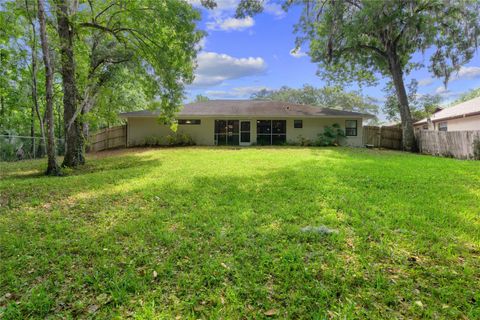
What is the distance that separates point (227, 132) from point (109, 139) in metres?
8.04

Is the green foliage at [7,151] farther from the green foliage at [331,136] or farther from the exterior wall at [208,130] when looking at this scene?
→ the green foliage at [331,136]

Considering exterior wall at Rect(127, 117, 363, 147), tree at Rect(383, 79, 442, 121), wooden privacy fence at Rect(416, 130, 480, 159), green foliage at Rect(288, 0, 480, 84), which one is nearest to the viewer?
wooden privacy fence at Rect(416, 130, 480, 159)

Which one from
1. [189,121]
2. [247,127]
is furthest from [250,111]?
[189,121]

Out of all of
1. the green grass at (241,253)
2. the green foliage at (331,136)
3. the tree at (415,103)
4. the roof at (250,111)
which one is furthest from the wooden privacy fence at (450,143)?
the tree at (415,103)

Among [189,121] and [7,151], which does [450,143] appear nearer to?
[189,121]

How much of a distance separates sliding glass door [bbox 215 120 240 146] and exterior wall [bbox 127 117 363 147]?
1.30ft

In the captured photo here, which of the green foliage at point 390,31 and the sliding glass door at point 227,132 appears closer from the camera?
the green foliage at point 390,31

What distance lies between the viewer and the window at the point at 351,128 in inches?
736

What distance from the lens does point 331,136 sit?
17.7 metres

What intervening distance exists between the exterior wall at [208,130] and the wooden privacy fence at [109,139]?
676mm

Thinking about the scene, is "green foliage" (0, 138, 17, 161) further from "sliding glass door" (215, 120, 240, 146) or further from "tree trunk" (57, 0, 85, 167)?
"sliding glass door" (215, 120, 240, 146)

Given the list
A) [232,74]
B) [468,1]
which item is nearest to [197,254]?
[468,1]

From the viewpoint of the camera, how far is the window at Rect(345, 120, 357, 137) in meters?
18.7

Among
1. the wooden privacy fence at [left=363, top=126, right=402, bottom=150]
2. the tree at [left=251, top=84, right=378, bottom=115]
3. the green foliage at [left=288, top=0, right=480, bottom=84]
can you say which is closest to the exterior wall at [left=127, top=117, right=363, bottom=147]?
the wooden privacy fence at [left=363, top=126, right=402, bottom=150]
